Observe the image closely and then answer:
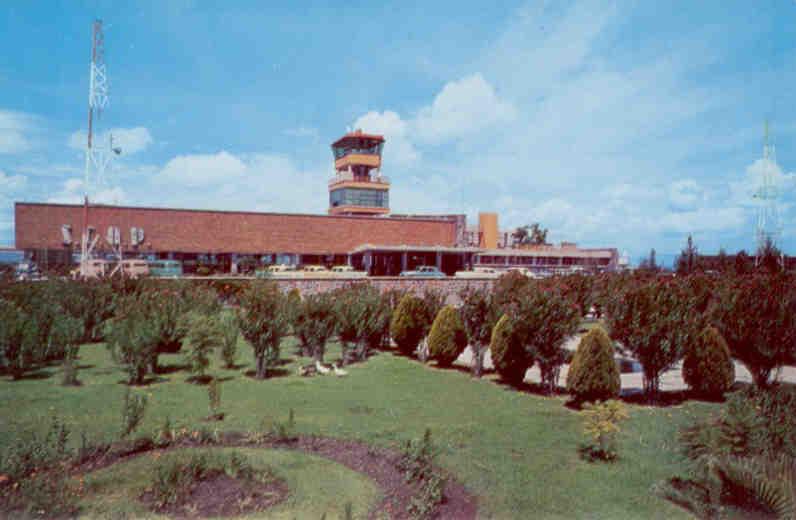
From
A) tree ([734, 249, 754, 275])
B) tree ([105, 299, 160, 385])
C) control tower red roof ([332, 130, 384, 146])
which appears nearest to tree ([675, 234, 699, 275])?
tree ([734, 249, 754, 275])

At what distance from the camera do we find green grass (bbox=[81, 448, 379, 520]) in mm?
4709

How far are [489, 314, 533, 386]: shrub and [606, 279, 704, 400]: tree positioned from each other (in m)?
1.68

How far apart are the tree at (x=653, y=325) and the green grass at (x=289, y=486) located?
589cm

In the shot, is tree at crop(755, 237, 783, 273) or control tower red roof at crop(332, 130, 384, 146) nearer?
tree at crop(755, 237, 783, 273)

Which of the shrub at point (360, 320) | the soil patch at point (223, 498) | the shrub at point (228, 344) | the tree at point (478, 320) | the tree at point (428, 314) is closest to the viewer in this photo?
the soil patch at point (223, 498)

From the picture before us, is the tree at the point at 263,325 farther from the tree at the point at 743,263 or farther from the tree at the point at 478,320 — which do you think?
the tree at the point at 743,263

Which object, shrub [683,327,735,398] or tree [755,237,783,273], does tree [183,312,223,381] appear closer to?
shrub [683,327,735,398]

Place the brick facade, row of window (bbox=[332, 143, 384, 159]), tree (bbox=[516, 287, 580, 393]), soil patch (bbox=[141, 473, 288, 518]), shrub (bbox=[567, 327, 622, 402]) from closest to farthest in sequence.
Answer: soil patch (bbox=[141, 473, 288, 518])
shrub (bbox=[567, 327, 622, 402])
tree (bbox=[516, 287, 580, 393])
the brick facade
row of window (bbox=[332, 143, 384, 159])

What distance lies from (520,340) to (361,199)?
5262 centimetres

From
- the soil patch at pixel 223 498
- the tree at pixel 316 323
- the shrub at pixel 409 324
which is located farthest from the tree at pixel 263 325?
the soil patch at pixel 223 498

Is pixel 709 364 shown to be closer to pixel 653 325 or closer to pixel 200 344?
pixel 653 325

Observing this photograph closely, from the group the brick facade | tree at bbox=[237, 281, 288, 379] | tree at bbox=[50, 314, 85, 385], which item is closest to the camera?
tree at bbox=[50, 314, 85, 385]

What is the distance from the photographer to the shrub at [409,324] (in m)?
13.2

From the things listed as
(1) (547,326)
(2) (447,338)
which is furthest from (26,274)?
(1) (547,326)
